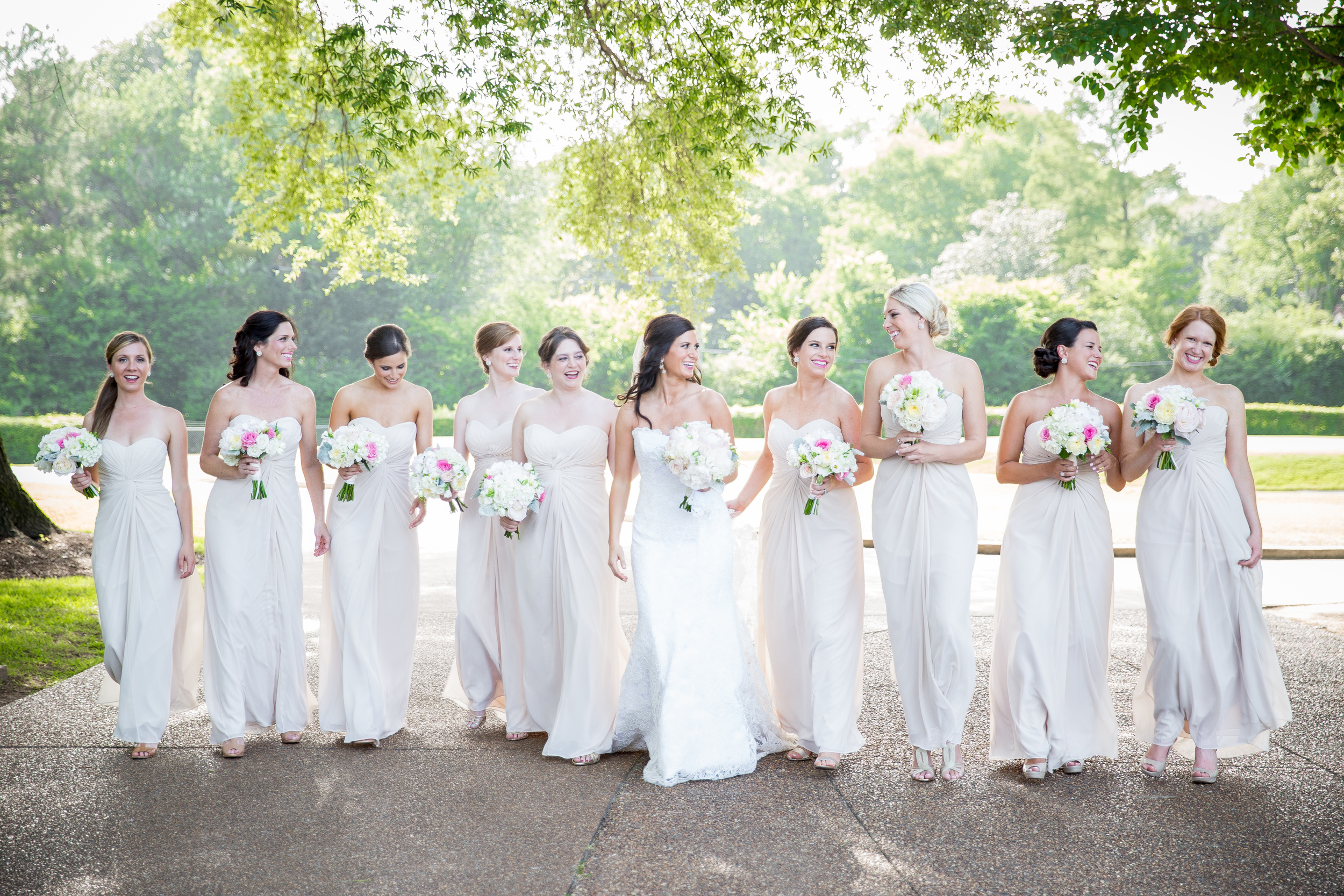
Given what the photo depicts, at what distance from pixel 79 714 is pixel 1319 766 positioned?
297 inches

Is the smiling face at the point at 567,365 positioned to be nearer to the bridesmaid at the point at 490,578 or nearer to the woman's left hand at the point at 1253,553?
the bridesmaid at the point at 490,578

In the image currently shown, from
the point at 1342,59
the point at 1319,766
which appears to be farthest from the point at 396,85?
the point at 1319,766

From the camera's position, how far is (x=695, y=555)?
567 centimetres

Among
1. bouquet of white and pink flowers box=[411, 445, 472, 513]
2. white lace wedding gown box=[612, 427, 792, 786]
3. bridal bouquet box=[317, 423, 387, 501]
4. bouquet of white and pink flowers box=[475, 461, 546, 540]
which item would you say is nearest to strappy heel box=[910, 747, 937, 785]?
white lace wedding gown box=[612, 427, 792, 786]

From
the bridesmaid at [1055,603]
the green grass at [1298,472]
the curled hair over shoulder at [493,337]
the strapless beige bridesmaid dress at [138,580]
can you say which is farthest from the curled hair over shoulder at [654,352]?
the green grass at [1298,472]

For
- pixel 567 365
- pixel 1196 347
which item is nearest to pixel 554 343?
pixel 567 365

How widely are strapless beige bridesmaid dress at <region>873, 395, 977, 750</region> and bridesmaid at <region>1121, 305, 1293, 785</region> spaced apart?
1068 millimetres

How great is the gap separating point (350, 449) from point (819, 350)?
2.80 metres

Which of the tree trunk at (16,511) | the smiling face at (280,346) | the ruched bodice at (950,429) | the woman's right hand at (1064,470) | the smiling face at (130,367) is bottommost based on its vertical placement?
the tree trunk at (16,511)

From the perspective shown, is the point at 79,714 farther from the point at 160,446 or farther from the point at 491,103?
the point at 491,103

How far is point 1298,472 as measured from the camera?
2442 centimetres

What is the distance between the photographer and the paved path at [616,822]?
4234 mm

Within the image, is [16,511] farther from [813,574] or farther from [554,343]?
[813,574]

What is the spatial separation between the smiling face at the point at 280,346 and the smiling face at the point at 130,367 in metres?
0.71
